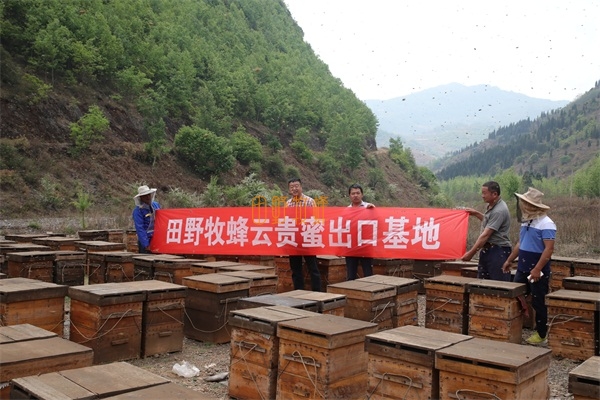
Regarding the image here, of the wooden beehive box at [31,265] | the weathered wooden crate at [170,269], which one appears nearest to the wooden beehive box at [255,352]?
the weathered wooden crate at [170,269]

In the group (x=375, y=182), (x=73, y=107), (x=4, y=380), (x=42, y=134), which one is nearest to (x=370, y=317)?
(x=4, y=380)

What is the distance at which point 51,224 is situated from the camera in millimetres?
20750

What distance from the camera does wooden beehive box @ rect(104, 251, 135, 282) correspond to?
893 cm

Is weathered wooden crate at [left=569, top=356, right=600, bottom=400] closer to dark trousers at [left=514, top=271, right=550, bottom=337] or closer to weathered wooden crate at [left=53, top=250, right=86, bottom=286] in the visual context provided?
dark trousers at [left=514, top=271, right=550, bottom=337]

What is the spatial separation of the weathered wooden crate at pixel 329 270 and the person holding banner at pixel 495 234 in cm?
280

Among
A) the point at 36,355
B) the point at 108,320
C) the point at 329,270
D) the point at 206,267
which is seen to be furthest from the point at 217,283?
the point at 329,270

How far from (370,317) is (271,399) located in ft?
7.00

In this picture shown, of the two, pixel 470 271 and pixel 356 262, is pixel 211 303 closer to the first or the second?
pixel 356 262

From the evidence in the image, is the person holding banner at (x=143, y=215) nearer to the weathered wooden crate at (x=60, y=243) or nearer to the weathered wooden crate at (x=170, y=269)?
the weathered wooden crate at (x=60, y=243)

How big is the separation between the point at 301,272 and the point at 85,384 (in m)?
6.00

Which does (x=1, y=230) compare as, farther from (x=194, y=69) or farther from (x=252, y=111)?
(x=252, y=111)

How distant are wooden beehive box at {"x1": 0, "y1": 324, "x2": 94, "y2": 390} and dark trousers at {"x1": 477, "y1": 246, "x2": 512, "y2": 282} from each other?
18.3 feet

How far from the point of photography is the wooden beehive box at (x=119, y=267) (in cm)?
893

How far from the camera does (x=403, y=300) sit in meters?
7.21
